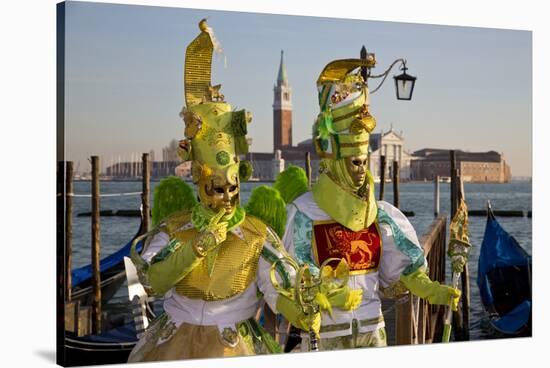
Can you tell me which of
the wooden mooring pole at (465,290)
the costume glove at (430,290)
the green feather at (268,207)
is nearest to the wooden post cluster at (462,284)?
the wooden mooring pole at (465,290)

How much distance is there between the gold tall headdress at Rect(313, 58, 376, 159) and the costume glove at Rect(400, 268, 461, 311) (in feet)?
2.46

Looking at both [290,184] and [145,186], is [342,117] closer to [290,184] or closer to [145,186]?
[290,184]

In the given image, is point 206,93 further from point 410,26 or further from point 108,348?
point 108,348

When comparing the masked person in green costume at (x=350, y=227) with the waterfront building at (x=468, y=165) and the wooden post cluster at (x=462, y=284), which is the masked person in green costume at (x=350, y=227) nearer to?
the waterfront building at (x=468, y=165)

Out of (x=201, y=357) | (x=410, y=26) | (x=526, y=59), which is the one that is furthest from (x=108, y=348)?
(x=526, y=59)

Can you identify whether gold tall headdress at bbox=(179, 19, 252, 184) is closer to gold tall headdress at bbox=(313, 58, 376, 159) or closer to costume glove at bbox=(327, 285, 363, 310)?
gold tall headdress at bbox=(313, 58, 376, 159)

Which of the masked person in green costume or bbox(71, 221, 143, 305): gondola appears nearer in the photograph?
the masked person in green costume

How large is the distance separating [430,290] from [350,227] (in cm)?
56

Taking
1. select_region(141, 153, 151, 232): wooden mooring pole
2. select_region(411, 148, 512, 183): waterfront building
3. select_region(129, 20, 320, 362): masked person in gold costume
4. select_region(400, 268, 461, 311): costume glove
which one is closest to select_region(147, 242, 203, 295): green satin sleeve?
select_region(129, 20, 320, 362): masked person in gold costume

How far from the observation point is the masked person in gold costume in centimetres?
511

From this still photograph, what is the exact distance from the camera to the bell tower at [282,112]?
6980mm

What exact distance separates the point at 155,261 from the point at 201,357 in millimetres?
537

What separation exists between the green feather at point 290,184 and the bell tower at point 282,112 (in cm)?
114

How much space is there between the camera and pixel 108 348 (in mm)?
7477
